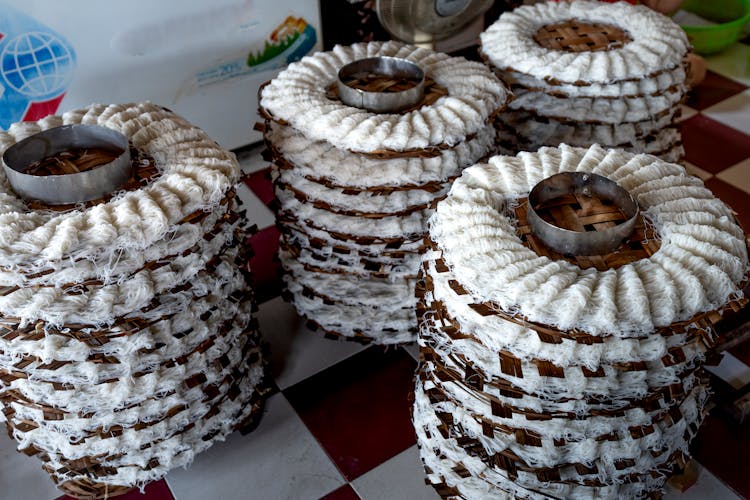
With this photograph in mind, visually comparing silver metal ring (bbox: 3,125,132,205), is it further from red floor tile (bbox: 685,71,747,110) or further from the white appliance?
red floor tile (bbox: 685,71,747,110)

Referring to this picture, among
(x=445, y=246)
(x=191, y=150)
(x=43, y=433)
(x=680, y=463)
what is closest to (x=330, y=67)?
(x=191, y=150)

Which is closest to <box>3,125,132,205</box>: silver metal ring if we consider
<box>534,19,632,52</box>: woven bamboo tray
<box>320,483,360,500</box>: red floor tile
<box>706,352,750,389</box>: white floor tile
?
<box>320,483,360,500</box>: red floor tile

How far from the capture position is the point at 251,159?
3.00 meters

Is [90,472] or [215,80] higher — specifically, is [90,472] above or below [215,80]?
below

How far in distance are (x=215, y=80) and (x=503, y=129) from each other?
1.18m

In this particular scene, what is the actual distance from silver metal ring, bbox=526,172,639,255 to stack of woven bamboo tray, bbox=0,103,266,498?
0.67 m

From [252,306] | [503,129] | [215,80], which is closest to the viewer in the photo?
[252,306]

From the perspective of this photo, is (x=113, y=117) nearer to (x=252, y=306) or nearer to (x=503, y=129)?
(x=252, y=306)

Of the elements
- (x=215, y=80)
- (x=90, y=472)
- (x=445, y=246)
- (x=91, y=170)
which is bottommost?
(x=90, y=472)

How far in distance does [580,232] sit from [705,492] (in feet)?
2.98

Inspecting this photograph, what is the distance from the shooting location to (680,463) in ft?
5.11

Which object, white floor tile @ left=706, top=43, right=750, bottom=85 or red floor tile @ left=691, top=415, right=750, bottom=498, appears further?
white floor tile @ left=706, top=43, right=750, bottom=85

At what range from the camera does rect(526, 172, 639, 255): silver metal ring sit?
4.28 feet

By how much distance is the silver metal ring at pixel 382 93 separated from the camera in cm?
177
